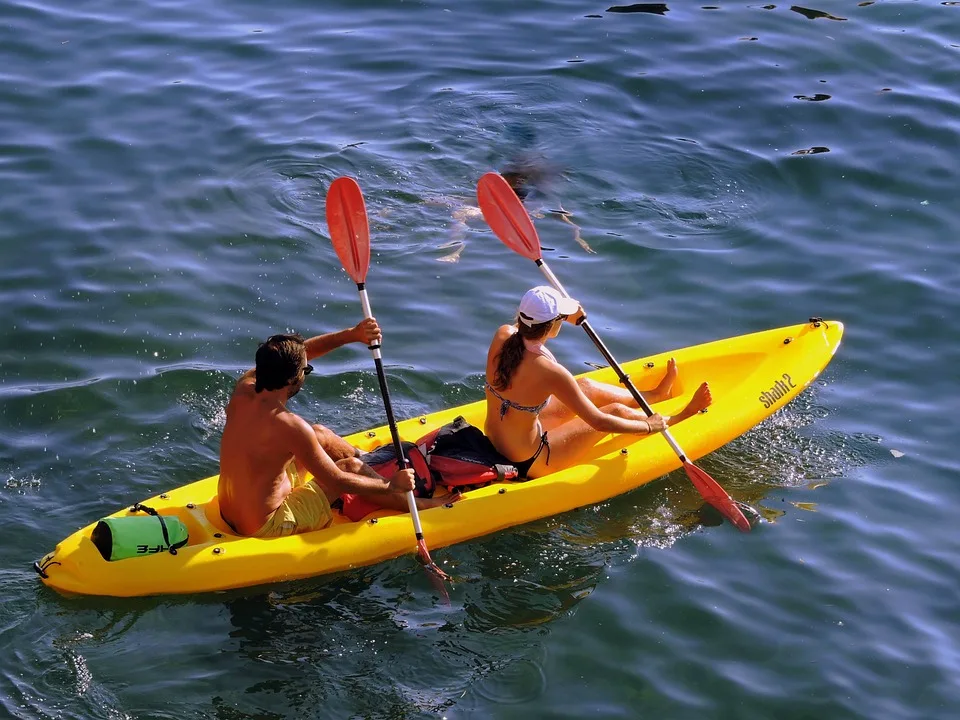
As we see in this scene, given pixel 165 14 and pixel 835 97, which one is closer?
pixel 835 97

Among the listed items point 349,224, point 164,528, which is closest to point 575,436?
point 349,224

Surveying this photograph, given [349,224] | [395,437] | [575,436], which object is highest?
[349,224]

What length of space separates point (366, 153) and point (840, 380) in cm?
477

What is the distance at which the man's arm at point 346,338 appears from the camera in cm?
600

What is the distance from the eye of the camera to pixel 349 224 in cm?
674

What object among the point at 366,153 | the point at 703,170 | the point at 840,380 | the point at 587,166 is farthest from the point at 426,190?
the point at 840,380

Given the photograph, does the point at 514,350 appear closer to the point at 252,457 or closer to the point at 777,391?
the point at 252,457

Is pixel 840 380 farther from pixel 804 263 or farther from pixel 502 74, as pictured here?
pixel 502 74

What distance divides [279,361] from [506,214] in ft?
7.97

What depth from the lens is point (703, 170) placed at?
10359 millimetres

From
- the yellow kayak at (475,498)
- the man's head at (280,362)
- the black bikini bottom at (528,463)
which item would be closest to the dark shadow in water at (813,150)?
the yellow kayak at (475,498)

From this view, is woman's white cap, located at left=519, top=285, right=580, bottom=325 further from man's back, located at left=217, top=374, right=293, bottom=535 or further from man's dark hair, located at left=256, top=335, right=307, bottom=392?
man's back, located at left=217, top=374, right=293, bottom=535

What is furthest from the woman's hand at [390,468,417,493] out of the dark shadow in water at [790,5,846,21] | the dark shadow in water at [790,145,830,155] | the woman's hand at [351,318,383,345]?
the dark shadow in water at [790,5,846,21]

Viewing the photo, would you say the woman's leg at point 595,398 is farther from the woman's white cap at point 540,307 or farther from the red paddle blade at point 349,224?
the red paddle blade at point 349,224
